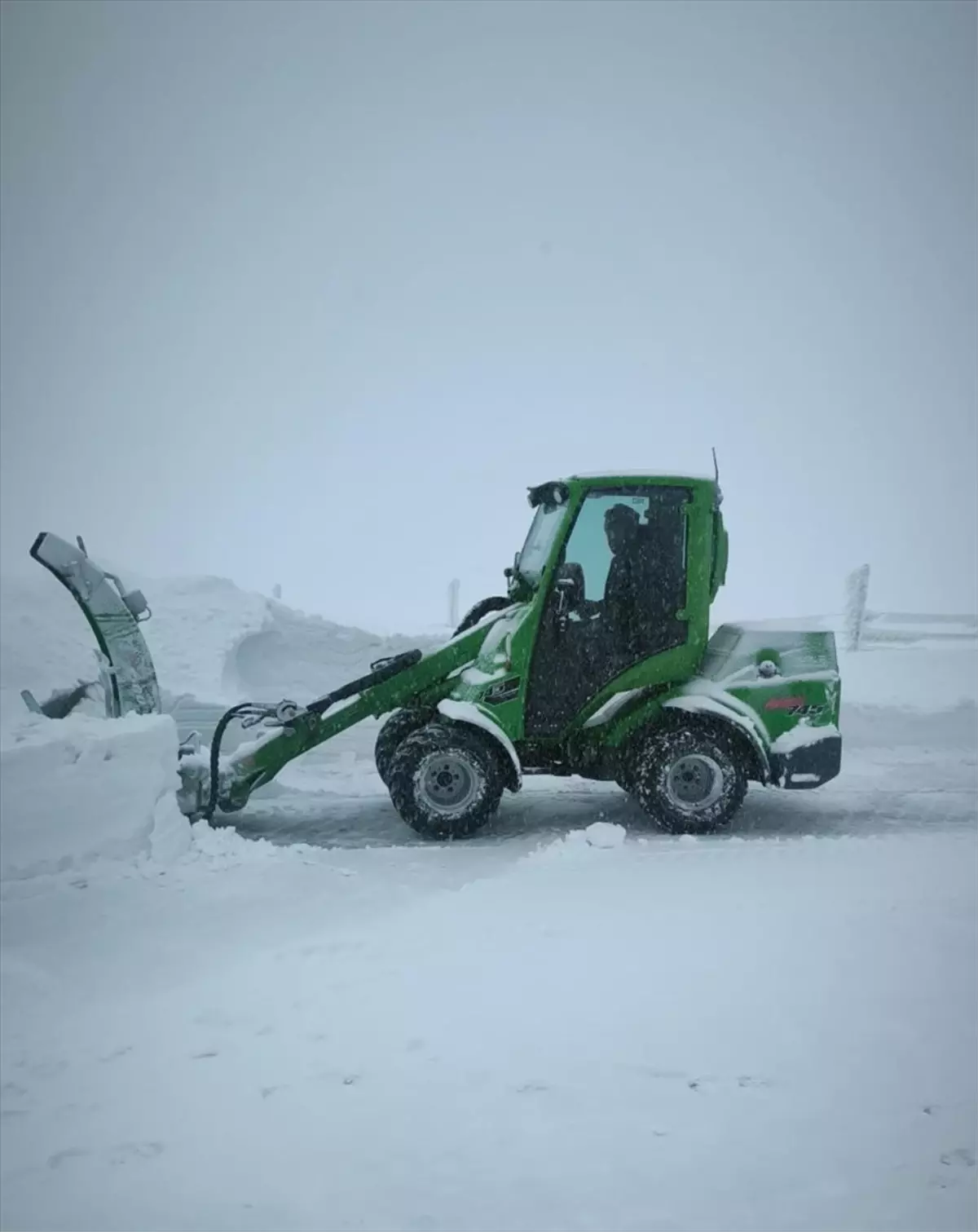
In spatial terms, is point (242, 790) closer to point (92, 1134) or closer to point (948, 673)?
point (92, 1134)

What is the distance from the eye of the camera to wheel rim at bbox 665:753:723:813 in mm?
6895

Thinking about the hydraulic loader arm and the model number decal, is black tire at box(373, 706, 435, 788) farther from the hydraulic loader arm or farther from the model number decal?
the model number decal

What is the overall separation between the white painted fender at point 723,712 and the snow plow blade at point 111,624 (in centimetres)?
371

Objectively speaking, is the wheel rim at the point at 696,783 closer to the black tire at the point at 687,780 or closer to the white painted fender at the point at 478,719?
the black tire at the point at 687,780

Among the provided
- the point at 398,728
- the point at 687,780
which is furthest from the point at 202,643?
the point at 687,780

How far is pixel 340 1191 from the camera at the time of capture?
2883 mm

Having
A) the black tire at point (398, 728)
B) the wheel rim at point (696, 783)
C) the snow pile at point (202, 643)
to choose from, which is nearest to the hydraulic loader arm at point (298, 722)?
the black tire at point (398, 728)

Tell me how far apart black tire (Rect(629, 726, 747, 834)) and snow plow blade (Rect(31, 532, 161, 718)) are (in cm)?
353

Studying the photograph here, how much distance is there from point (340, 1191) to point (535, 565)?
4.85 meters

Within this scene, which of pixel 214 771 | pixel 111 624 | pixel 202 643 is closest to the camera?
pixel 214 771

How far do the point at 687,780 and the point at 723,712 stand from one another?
0.54 m

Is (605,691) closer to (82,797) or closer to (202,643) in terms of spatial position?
(82,797)

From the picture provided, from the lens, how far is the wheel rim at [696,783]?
22.6 ft

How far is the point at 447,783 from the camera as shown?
6914 millimetres
